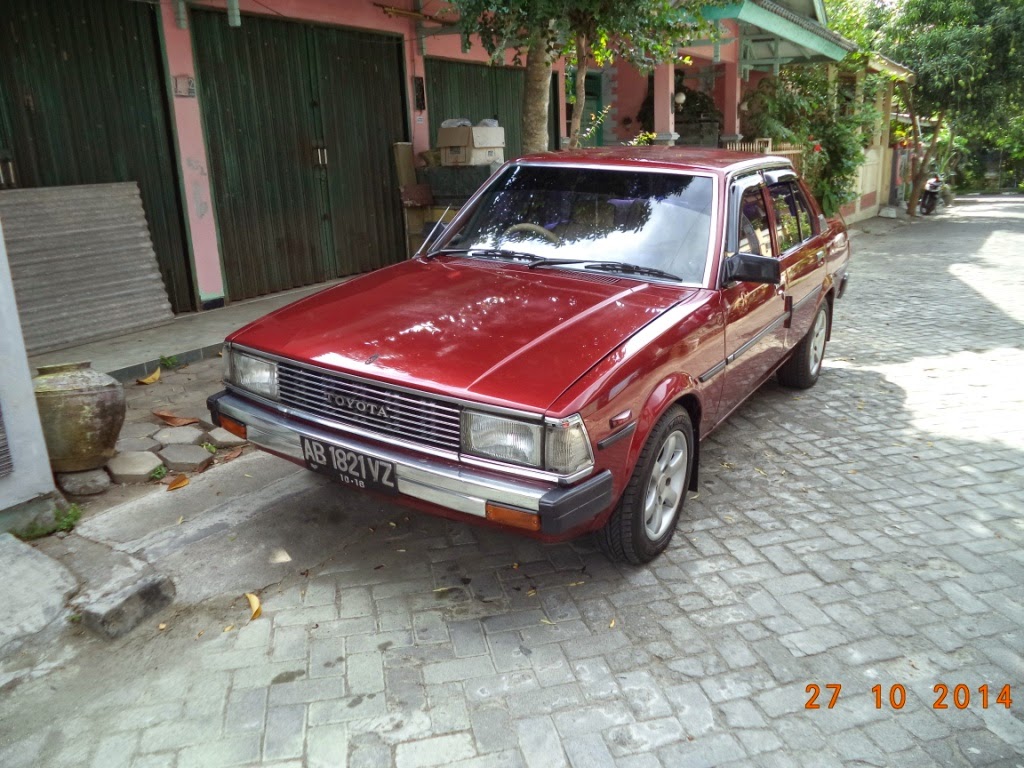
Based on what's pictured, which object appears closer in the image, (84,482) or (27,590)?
(27,590)

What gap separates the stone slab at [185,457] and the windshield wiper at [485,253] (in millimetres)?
1709

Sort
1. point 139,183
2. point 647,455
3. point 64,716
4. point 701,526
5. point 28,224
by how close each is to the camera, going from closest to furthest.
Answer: point 64,716 < point 647,455 < point 701,526 < point 28,224 < point 139,183

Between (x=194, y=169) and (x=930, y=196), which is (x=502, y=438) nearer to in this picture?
(x=194, y=169)

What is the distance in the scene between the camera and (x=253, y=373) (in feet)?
11.8

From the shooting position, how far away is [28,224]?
5.80m

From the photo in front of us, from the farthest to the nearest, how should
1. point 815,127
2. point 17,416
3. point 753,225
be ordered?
point 815,127, point 753,225, point 17,416

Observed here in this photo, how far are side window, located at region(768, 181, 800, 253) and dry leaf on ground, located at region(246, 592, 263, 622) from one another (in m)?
3.58

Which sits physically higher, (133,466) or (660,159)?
(660,159)

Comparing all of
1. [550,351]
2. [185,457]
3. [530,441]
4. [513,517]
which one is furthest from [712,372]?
[185,457]

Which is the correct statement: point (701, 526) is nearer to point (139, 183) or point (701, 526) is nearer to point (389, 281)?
point (389, 281)

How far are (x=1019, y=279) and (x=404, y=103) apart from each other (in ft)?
28.4

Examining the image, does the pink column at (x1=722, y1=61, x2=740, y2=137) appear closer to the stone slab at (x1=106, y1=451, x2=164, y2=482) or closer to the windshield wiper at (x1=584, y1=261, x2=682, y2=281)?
the windshield wiper at (x1=584, y1=261, x2=682, y2=281)

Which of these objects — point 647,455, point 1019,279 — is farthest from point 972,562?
point 1019,279
